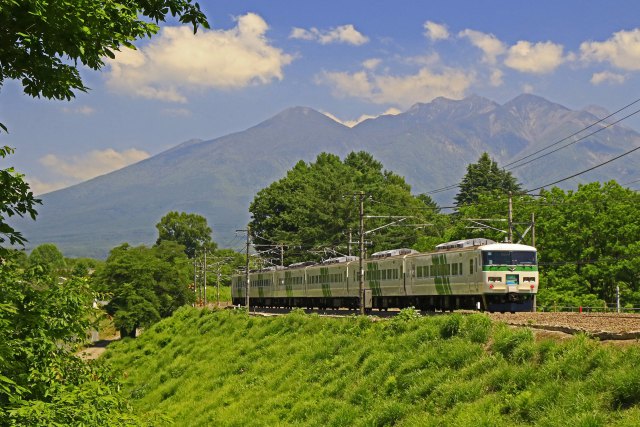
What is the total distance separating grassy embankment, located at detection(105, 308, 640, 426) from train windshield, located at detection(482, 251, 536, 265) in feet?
23.5

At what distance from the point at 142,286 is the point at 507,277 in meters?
47.3

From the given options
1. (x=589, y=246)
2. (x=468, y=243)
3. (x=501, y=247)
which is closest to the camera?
(x=501, y=247)

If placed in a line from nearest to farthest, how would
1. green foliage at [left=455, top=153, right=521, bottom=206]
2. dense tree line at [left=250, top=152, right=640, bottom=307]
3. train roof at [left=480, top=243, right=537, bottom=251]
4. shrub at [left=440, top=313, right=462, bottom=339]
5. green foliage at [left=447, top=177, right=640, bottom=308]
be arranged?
shrub at [left=440, top=313, right=462, bottom=339], train roof at [left=480, top=243, right=537, bottom=251], green foliage at [left=447, top=177, right=640, bottom=308], dense tree line at [left=250, top=152, right=640, bottom=307], green foliage at [left=455, top=153, right=521, bottom=206]

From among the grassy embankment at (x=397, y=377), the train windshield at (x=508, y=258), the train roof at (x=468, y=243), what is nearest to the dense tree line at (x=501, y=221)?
the train roof at (x=468, y=243)

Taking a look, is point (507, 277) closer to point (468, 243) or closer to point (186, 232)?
point (468, 243)

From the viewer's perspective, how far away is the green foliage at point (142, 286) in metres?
74.9

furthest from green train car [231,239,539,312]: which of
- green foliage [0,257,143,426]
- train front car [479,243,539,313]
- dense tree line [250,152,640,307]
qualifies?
green foliage [0,257,143,426]

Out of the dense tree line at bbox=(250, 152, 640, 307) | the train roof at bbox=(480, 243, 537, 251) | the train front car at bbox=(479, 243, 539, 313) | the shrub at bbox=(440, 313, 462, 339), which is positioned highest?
the dense tree line at bbox=(250, 152, 640, 307)

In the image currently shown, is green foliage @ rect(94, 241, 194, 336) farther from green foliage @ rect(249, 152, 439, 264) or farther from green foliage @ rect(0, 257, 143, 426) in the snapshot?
green foliage @ rect(0, 257, 143, 426)

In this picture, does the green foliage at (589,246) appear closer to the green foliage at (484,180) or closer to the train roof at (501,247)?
the train roof at (501,247)

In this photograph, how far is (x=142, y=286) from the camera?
78250mm

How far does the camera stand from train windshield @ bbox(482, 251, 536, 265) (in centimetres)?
3747

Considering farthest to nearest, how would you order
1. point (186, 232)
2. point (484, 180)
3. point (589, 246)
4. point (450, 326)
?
A: point (186, 232) → point (484, 180) → point (589, 246) → point (450, 326)

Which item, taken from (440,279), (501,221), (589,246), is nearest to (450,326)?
(440,279)
